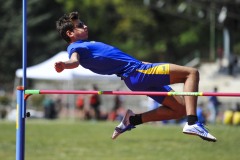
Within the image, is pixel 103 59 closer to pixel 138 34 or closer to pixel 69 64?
pixel 69 64

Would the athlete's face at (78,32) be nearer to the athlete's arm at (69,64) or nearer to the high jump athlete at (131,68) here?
the high jump athlete at (131,68)

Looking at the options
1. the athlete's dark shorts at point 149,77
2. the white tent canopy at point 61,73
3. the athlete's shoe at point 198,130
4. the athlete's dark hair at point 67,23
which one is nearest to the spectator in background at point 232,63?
the white tent canopy at point 61,73

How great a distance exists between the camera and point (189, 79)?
7.66 meters

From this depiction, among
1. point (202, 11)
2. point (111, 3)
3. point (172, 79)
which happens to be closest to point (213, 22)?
point (202, 11)

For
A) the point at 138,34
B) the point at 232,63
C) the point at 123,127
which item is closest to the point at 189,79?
the point at 123,127

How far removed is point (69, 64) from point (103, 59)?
74 centimetres

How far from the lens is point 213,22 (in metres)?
43.1

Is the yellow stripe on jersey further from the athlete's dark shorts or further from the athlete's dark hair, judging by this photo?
the athlete's dark hair

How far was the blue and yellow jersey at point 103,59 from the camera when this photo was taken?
7.67 meters

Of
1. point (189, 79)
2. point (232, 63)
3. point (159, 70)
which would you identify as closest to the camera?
point (189, 79)

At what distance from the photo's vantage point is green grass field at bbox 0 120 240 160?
1435 cm

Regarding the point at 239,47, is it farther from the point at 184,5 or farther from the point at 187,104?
the point at 187,104

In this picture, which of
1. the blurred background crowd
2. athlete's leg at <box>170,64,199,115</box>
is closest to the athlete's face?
athlete's leg at <box>170,64,199,115</box>

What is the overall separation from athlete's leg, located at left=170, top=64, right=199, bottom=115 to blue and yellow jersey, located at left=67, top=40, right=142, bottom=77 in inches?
17.8
